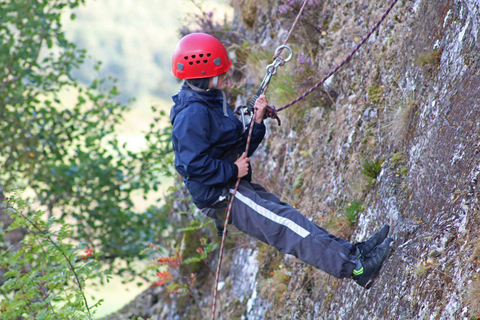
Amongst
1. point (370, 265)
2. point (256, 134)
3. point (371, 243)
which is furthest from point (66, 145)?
point (370, 265)

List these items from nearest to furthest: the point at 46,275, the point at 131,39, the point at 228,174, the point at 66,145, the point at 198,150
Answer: the point at 198,150, the point at 228,174, the point at 46,275, the point at 66,145, the point at 131,39

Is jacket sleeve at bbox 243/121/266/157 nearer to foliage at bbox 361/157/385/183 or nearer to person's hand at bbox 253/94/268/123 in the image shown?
person's hand at bbox 253/94/268/123

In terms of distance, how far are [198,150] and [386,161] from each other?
174 centimetres

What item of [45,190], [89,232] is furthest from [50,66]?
[89,232]

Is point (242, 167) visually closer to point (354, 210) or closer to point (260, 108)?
point (260, 108)

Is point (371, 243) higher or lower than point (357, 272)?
higher

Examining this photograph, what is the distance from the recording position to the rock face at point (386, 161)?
318 centimetres

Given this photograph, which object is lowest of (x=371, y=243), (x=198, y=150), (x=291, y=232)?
(x=371, y=243)

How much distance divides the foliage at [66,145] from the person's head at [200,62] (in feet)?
19.2

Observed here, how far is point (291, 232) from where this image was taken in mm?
3600

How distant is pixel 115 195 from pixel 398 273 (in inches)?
298

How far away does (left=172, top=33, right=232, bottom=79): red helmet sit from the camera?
12.8 feet

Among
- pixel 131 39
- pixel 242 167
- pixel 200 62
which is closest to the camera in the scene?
pixel 242 167

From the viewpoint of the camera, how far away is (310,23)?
22.0 feet
